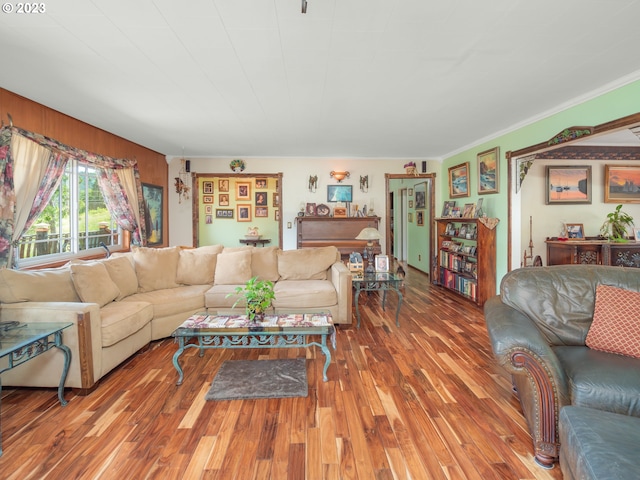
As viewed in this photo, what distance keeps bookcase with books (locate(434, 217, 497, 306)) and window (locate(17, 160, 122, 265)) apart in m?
5.72

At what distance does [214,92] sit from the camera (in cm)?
324

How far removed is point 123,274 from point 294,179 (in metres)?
3.94

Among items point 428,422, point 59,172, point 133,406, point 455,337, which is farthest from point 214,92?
point 455,337

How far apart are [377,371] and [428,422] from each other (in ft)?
2.44

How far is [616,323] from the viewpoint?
6.75ft

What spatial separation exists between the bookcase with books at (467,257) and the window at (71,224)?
5.72m

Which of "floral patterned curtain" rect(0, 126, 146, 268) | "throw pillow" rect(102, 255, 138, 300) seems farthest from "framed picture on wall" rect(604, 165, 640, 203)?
"floral patterned curtain" rect(0, 126, 146, 268)

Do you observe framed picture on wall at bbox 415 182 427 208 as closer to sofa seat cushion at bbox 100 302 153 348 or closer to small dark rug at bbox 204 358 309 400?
small dark rug at bbox 204 358 309 400

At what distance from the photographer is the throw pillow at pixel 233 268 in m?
4.14

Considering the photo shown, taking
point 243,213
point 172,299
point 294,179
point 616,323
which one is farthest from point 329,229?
point 616,323

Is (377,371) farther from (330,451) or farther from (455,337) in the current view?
(455,337)

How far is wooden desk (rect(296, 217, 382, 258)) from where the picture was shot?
6598mm

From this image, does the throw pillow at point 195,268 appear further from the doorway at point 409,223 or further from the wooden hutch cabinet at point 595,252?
the wooden hutch cabinet at point 595,252

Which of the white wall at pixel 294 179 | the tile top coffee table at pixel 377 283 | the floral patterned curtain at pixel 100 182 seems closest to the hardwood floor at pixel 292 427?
the tile top coffee table at pixel 377 283
